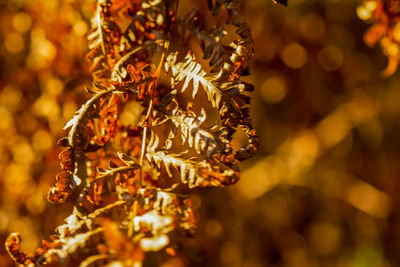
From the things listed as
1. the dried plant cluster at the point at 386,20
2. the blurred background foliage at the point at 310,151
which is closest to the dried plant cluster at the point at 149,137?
the dried plant cluster at the point at 386,20

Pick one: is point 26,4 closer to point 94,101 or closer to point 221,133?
point 94,101

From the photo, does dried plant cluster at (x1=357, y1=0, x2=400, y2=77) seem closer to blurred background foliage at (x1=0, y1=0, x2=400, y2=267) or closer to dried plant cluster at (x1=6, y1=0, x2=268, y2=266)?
dried plant cluster at (x1=6, y1=0, x2=268, y2=266)

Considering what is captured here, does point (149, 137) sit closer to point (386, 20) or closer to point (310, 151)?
point (386, 20)

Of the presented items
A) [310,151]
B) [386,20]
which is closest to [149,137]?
[386,20]

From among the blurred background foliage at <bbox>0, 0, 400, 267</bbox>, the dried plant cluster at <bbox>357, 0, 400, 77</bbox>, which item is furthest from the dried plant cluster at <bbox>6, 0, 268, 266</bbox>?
the blurred background foliage at <bbox>0, 0, 400, 267</bbox>

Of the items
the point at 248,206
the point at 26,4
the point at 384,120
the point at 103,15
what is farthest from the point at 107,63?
the point at 384,120

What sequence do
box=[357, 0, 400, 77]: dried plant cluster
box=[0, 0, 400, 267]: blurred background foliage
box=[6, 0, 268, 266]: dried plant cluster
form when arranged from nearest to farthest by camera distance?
box=[6, 0, 268, 266]: dried plant cluster, box=[357, 0, 400, 77]: dried plant cluster, box=[0, 0, 400, 267]: blurred background foliage

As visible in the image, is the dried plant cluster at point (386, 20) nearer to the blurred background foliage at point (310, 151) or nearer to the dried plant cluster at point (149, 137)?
the dried plant cluster at point (149, 137)
